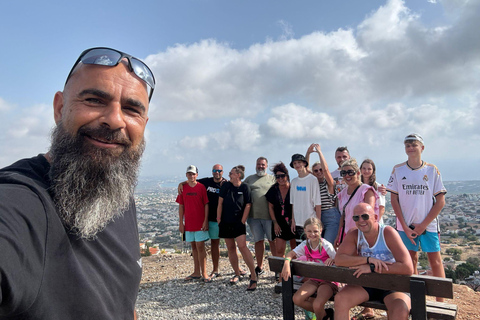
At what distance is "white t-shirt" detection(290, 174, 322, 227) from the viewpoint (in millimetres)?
5328

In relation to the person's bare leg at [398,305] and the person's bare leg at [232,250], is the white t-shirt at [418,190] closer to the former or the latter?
the person's bare leg at [398,305]

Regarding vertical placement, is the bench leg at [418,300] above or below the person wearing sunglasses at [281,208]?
below

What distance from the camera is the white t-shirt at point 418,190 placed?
4465mm

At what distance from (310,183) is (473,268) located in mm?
7564

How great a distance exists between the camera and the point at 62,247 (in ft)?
3.10

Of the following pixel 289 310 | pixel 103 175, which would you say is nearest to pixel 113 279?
pixel 103 175

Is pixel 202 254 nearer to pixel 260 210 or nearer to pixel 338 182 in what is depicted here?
pixel 260 210

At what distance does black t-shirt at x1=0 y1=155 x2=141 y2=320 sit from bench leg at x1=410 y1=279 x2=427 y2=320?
290cm

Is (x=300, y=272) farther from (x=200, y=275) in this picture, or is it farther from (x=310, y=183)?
(x=200, y=275)

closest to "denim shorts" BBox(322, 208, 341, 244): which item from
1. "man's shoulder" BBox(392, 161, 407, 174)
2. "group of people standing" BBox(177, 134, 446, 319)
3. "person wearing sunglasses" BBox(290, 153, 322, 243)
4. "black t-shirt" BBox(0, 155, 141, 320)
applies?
"group of people standing" BBox(177, 134, 446, 319)

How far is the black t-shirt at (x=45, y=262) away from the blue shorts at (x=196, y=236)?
5.43m

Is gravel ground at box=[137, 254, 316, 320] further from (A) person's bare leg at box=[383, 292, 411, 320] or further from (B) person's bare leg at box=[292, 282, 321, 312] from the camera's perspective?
(A) person's bare leg at box=[383, 292, 411, 320]

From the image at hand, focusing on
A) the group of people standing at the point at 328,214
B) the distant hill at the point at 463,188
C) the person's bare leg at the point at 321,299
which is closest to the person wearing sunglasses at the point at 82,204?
the group of people standing at the point at 328,214

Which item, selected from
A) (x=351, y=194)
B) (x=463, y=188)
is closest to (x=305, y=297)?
(x=351, y=194)
